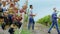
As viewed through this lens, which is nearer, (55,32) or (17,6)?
(17,6)

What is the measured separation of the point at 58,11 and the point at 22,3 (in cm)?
63

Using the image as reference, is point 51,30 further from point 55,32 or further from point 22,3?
point 22,3

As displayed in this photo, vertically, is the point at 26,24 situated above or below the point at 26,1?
below

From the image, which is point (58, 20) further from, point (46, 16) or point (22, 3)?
point (22, 3)

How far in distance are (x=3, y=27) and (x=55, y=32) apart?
3.02ft

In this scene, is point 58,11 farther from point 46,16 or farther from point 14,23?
point 14,23

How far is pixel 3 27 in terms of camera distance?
13.6 ft

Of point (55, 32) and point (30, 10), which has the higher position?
point (30, 10)

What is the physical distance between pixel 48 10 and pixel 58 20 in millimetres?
236

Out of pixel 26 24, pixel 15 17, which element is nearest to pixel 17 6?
pixel 15 17

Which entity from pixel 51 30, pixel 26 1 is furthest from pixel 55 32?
pixel 26 1

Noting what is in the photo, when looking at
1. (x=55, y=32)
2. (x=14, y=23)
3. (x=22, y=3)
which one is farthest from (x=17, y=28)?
(x=55, y=32)

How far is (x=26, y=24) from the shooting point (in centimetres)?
448

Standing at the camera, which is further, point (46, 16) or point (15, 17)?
point (46, 16)
